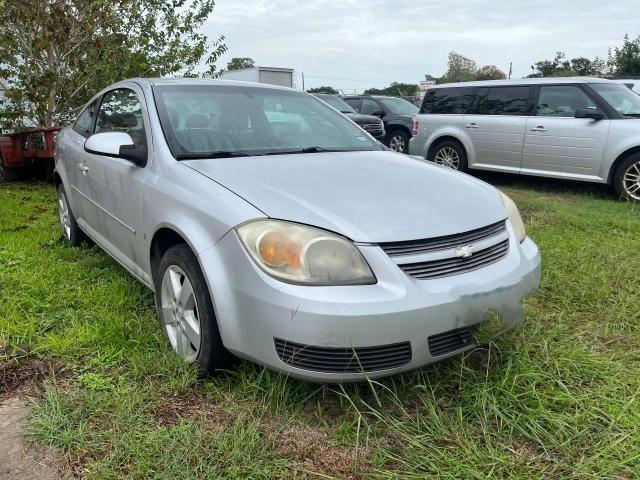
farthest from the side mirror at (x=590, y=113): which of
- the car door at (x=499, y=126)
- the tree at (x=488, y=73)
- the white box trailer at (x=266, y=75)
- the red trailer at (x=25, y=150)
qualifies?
the tree at (x=488, y=73)

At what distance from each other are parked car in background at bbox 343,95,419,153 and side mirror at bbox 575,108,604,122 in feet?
16.2

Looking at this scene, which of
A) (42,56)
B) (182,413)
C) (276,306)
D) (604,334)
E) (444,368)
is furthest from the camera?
(42,56)

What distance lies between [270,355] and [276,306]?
227mm

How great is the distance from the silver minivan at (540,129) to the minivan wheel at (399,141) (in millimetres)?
2979

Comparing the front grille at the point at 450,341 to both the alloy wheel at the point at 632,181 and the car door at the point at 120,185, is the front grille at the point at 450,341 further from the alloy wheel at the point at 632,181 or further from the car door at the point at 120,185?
the alloy wheel at the point at 632,181

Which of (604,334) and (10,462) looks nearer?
(10,462)

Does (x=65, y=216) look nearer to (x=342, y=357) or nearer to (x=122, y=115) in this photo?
(x=122, y=115)

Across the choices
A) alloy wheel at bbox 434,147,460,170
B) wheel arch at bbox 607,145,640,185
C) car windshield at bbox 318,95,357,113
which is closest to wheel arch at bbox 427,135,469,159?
alloy wheel at bbox 434,147,460,170

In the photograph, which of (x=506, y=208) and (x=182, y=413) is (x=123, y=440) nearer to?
(x=182, y=413)

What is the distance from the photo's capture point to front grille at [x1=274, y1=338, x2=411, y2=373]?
2.06 meters

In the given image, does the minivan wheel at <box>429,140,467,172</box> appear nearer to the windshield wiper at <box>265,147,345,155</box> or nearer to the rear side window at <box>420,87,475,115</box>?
the rear side window at <box>420,87,475,115</box>

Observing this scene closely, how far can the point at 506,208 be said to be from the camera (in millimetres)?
2775

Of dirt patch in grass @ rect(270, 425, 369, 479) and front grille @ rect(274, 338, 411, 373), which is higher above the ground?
front grille @ rect(274, 338, 411, 373)

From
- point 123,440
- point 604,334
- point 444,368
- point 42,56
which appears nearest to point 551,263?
point 604,334
